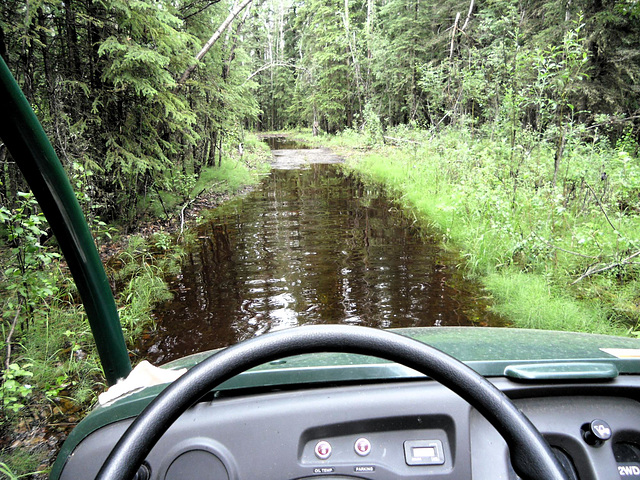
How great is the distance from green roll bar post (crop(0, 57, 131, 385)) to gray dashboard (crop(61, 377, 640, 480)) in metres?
0.37

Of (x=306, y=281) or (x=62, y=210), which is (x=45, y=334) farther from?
(x=62, y=210)

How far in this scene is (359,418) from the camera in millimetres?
1204

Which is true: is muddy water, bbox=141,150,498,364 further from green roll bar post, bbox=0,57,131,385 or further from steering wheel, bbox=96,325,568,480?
steering wheel, bbox=96,325,568,480

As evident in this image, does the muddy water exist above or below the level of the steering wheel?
below

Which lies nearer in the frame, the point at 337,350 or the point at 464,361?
the point at 337,350

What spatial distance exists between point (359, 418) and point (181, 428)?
0.55m

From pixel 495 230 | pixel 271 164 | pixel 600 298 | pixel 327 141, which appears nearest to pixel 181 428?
pixel 600 298

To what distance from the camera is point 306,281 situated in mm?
5473

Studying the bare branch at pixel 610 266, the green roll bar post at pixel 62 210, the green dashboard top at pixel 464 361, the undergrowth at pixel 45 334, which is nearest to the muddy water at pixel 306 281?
the undergrowth at pixel 45 334

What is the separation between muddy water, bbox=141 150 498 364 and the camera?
4336mm

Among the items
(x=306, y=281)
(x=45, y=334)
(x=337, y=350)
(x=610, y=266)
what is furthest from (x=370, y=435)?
(x=306, y=281)

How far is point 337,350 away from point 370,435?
59 cm

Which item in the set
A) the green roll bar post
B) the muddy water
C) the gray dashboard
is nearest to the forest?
the muddy water

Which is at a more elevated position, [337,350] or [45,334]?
[337,350]
